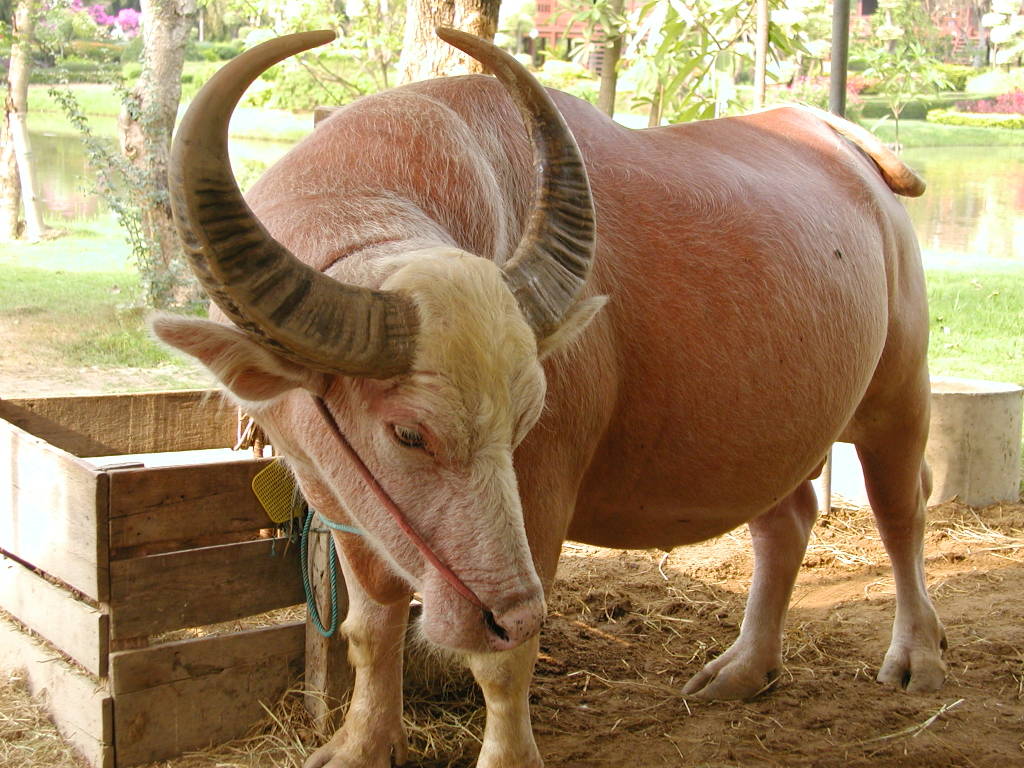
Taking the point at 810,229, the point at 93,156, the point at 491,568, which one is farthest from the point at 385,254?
the point at 93,156

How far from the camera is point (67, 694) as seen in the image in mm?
3520

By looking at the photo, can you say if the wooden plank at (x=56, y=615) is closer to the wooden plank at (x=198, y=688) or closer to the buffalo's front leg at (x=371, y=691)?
the wooden plank at (x=198, y=688)

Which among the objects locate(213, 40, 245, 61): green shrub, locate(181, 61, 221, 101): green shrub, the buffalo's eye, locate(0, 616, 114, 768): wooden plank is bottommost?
locate(0, 616, 114, 768): wooden plank

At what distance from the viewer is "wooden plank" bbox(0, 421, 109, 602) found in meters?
3.27

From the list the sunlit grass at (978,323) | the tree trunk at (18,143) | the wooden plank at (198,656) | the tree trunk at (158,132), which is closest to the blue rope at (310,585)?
the wooden plank at (198,656)

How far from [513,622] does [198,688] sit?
1600 millimetres

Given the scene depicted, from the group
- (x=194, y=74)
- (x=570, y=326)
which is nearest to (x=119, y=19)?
(x=194, y=74)

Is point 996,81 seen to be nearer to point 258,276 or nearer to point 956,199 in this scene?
point 956,199

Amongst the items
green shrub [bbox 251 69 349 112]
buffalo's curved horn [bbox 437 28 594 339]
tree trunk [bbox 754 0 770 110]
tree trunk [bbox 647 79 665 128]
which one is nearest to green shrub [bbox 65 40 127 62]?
green shrub [bbox 251 69 349 112]

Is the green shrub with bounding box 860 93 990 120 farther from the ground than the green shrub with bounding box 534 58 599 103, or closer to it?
closer to it

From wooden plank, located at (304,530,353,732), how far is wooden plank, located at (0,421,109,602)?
688 mm

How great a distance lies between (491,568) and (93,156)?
29.6 feet

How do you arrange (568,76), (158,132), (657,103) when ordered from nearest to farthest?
1. (657,103)
2. (158,132)
3. (568,76)

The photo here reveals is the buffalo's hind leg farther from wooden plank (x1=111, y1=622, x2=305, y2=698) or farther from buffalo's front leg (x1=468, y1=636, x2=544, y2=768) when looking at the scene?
wooden plank (x1=111, y1=622, x2=305, y2=698)
